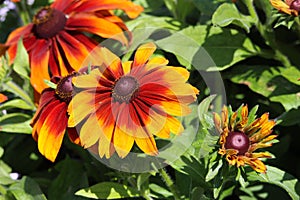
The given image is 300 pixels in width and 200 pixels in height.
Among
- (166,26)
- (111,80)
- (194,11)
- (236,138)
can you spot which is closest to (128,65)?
(111,80)

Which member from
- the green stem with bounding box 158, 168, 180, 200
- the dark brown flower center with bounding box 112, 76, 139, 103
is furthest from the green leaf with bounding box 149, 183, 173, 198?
the dark brown flower center with bounding box 112, 76, 139, 103

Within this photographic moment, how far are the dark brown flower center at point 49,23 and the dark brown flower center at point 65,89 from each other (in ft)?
0.99

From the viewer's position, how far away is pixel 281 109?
56.5 inches

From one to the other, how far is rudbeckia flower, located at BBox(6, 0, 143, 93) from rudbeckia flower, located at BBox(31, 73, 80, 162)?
0.17m

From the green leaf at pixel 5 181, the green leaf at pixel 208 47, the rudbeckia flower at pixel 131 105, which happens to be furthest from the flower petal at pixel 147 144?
the green leaf at pixel 5 181

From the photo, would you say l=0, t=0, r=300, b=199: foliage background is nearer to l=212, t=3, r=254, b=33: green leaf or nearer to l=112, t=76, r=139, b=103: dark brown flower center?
l=212, t=3, r=254, b=33: green leaf

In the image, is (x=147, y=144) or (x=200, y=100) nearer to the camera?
(x=147, y=144)

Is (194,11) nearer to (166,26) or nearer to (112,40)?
(166,26)

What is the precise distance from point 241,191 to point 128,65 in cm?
51

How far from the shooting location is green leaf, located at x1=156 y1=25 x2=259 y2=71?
4.48 feet

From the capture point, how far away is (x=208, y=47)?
1.46 metres

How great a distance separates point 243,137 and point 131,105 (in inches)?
8.0

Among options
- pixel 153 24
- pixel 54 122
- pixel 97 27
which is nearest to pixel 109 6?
pixel 97 27

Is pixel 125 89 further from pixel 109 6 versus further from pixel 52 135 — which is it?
pixel 109 6
